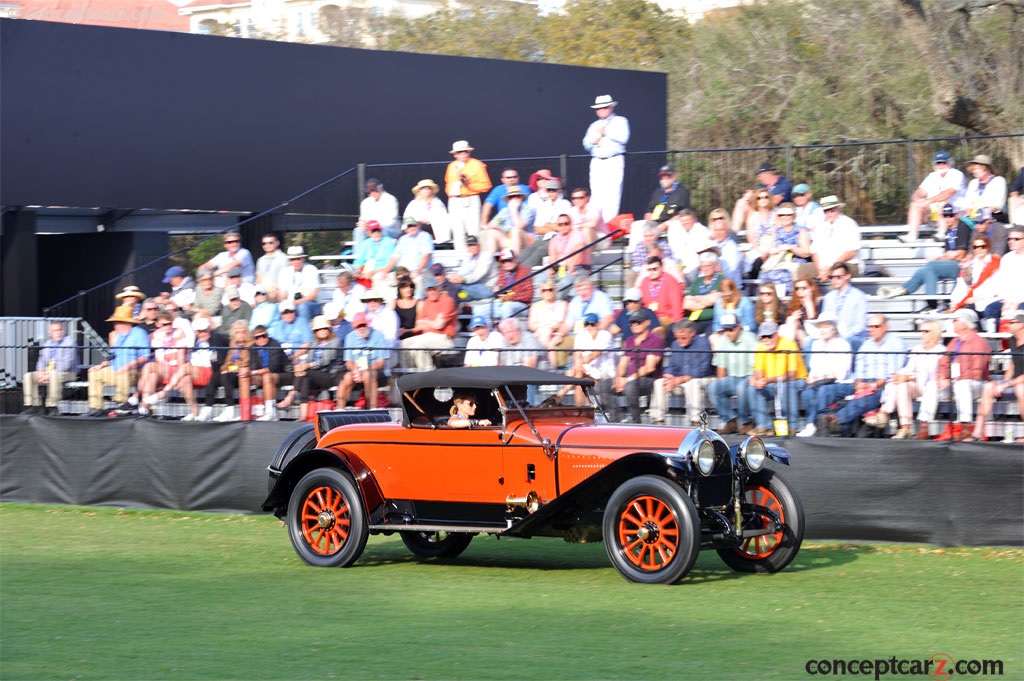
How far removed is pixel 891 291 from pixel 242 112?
12720mm

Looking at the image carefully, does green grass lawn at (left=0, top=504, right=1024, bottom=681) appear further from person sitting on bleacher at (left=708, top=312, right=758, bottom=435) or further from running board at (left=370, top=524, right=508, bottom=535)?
person sitting on bleacher at (left=708, top=312, right=758, bottom=435)

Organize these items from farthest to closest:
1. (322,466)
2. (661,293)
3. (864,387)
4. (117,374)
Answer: (117,374), (661,293), (864,387), (322,466)

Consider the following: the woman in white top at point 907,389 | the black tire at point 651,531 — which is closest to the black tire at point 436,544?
the black tire at point 651,531

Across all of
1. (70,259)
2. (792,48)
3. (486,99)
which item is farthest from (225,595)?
(792,48)

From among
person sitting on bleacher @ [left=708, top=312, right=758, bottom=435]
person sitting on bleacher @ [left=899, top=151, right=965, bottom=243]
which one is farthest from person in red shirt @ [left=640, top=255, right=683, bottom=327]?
person sitting on bleacher @ [left=899, top=151, right=965, bottom=243]

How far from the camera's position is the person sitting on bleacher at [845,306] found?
13.5 metres

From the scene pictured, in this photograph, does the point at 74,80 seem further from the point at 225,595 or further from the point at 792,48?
the point at 792,48

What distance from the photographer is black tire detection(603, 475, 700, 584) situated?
905 centimetres

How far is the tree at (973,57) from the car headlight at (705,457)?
1596 cm

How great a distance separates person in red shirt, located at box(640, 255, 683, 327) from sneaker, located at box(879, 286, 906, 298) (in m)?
2.53

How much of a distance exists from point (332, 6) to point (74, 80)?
1625 inches

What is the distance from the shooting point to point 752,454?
9.69 m

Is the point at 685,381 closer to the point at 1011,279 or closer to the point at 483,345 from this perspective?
the point at 483,345

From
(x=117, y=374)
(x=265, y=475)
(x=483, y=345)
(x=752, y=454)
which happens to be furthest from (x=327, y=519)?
(x=117, y=374)
